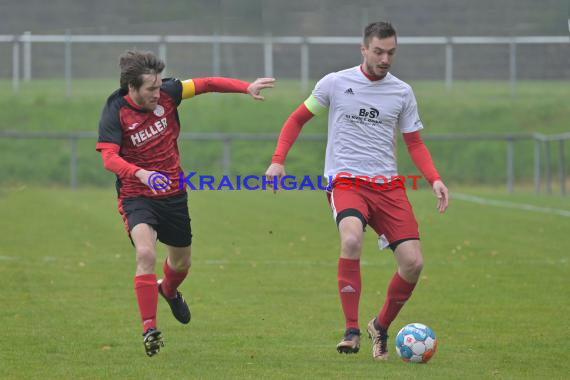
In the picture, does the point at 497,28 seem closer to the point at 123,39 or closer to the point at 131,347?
the point at 123,39

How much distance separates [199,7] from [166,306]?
720 inches

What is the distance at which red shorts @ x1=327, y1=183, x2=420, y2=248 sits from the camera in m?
7.68

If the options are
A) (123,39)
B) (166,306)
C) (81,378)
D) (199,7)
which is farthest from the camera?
(123,39)

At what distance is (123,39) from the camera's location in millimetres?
34781

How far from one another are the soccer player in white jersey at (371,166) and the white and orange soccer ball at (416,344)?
0.18 metres

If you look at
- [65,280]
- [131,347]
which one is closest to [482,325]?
[131,347]

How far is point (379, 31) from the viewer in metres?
7.79

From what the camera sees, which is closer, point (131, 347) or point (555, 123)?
point (131, 347)

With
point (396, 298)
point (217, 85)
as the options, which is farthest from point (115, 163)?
point (396, 298)

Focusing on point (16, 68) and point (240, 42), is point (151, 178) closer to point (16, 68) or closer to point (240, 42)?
point (240, 42)

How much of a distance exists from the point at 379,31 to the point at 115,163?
76.5 inches

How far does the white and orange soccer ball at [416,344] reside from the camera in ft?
24.1

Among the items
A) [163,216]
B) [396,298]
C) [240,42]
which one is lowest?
[396,298]

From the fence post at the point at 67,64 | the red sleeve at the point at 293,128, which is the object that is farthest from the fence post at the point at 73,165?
the red sleeve at the point at 293,128
